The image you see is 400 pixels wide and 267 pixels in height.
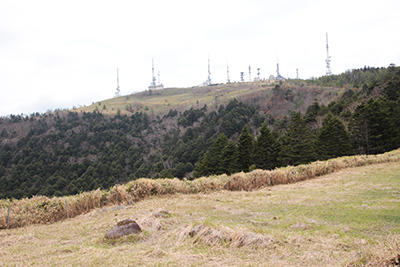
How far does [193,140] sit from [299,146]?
42.3 metres

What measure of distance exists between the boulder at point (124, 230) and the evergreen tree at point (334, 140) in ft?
119

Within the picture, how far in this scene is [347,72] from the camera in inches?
4250

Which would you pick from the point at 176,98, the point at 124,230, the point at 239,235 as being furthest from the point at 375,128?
the point at 176,98

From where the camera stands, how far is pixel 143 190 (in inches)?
486

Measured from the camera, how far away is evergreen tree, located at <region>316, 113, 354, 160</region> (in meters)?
36.8

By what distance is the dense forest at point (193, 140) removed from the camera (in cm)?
3891

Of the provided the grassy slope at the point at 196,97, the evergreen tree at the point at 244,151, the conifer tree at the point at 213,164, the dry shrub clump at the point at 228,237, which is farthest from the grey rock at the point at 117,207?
the grassy slope at the point at 196,97

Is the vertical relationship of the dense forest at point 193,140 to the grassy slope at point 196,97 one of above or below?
below

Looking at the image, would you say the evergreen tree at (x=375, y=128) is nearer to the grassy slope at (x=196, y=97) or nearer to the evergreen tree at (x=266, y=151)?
the evergreen tree at (x=266, y=151)

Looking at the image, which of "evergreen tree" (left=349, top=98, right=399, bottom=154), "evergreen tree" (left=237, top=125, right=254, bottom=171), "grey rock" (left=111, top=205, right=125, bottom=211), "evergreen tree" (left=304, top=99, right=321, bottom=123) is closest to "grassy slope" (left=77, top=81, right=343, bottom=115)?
"evergreen tree" (left=304, top=99, right=321, bottom=123)

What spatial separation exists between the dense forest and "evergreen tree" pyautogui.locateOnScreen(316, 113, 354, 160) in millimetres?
137

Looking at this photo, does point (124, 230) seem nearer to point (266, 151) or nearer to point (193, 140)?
point (266, 151)

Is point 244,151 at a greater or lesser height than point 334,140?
lesser

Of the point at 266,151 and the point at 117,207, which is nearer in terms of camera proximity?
the point at 117,207
